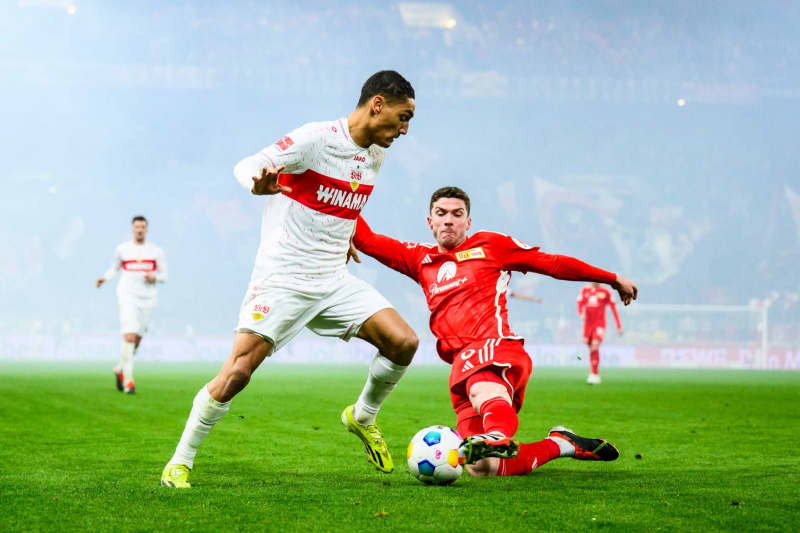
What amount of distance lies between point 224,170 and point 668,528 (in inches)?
1777

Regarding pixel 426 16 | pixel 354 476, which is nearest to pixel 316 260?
pixel 354 476

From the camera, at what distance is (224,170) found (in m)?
47.1

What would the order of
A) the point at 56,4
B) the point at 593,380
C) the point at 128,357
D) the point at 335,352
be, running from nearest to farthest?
the point at 128,357 < the point at 593,380 < the point at 335,352 < the point at 56,4

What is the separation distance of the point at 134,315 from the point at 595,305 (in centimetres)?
823

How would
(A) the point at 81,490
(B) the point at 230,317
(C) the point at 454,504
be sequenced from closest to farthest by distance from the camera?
(C) the point at 454,504 → (A) the point at 81,490 → (B) the point at 230,317

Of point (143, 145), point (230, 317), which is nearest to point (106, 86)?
point (143, 145)

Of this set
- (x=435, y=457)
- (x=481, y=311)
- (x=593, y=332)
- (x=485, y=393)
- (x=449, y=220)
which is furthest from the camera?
(x=593, y=332)

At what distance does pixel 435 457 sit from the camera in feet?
14.6

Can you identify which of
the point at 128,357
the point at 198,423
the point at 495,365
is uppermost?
the point at 495,365

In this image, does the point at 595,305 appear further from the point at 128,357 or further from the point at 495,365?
the point at 495,365

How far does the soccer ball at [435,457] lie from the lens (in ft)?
14.7

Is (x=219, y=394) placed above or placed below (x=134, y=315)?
below

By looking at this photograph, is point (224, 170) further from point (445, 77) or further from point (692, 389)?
point (692, 389)

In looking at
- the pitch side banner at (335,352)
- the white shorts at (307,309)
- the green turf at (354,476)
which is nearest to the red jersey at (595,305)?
the green turf at (354,476)
